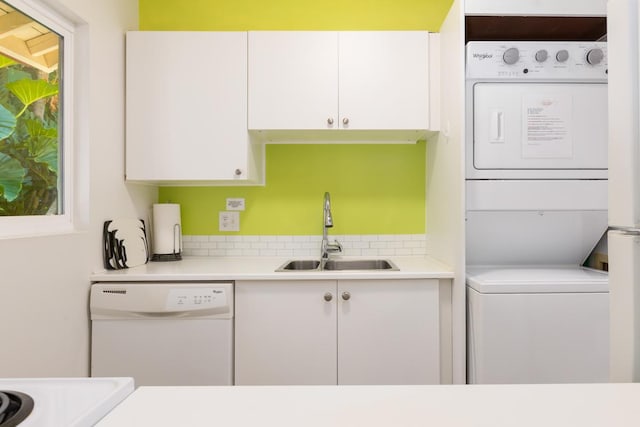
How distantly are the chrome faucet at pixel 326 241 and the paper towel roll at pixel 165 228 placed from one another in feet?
2.89

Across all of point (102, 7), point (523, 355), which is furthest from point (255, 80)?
point (523, 355)

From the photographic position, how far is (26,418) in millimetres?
541

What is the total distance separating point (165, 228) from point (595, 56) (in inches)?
96.7

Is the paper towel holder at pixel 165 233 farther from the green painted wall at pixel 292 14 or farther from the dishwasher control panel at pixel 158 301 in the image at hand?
the green painted wall at pixel 292 14

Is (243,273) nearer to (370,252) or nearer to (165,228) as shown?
(165,228)

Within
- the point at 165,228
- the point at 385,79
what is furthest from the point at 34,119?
the point at 385,79

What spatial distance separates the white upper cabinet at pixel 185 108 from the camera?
88.0 inches

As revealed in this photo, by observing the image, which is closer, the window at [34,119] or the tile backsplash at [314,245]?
the window at [34,119]

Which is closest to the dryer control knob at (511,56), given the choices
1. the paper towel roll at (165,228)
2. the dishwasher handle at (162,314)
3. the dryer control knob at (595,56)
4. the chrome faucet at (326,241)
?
the dryer control knob at (595,56)

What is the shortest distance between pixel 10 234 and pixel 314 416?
1572mm

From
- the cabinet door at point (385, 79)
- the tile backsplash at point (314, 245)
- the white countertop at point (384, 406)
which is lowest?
the white countertop at point (384, 406)

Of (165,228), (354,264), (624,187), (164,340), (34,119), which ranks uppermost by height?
(34,119)

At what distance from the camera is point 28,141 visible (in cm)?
172

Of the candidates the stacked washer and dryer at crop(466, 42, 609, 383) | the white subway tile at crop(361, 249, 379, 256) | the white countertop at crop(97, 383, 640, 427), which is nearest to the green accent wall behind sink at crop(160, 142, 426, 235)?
the white subway tile at crop(361, 249, 379, 256)
